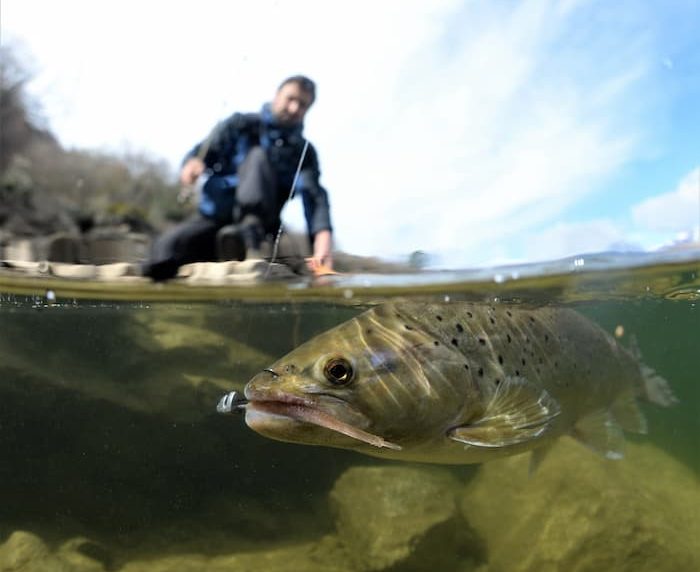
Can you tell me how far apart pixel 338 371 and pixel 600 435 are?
2799 millimetres

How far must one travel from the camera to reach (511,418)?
11.4ft

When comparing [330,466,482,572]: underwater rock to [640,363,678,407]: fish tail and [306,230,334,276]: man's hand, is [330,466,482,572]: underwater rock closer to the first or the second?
[640,363,678,407]: fish tail

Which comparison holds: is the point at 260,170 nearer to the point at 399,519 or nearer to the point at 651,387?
the point at 399,519

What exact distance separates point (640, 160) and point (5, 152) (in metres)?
5.67

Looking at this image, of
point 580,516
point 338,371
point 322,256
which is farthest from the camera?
point 580,516

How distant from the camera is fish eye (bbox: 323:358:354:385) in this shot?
3092 mm

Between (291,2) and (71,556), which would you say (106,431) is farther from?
(291,2)

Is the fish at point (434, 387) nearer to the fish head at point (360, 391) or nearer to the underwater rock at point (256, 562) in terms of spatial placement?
the fish head at point (360, 391)

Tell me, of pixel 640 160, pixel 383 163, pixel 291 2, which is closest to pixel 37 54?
pixel 291 2

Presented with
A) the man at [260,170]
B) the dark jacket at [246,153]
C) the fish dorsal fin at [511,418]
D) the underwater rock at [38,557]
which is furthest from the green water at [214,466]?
the fish dorsal fin at [511,418]

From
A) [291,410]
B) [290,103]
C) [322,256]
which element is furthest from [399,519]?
[290,103]

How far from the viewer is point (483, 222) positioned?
18.4 ft

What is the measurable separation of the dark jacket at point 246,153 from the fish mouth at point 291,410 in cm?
187

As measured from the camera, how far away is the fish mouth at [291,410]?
2.90m
